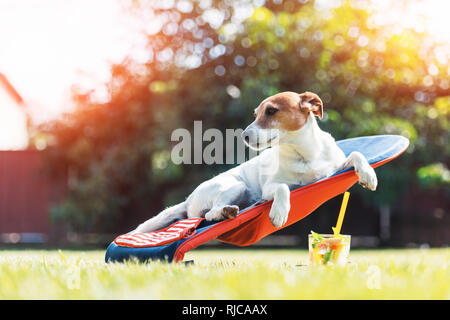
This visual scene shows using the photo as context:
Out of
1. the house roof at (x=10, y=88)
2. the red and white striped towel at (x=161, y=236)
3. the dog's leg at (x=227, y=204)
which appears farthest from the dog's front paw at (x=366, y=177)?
the house roof at (x=10, y=88)

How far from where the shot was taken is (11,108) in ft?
35.2

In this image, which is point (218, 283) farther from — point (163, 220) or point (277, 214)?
point (163, 220)

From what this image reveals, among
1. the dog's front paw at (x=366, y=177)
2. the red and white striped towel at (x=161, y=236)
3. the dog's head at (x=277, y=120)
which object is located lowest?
the red and white striped towel at (x=161, y=236)

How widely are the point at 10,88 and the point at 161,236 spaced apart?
31.0 feet

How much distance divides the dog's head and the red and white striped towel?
0.63m

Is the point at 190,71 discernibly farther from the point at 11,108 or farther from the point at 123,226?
the point at 11,108

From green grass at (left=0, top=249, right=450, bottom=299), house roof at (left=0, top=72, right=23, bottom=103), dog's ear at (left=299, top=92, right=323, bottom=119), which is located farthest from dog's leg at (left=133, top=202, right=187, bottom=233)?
house roof at (left=0, top=72, right=23, bottom=103)

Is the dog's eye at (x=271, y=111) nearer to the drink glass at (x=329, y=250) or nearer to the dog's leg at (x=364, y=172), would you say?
the dog's leg at (x=364, y=172)

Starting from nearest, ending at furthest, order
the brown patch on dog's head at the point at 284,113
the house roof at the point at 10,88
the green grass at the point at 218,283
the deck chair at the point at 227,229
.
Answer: the green grass at the point at 218,283
the deck chair at the point at 227,229
the brown patch on dog's head at the point at 284,113
the house roof at the point at 10,88

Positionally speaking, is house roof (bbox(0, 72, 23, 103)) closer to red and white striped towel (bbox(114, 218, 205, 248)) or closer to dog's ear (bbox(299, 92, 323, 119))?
red and white striped towel (bbox(114, 218, 205, 248))

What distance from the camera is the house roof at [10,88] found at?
1068cm

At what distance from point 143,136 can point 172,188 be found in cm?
112

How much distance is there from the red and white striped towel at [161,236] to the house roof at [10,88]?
8.93m

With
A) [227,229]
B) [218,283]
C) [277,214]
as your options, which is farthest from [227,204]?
[218,283]
